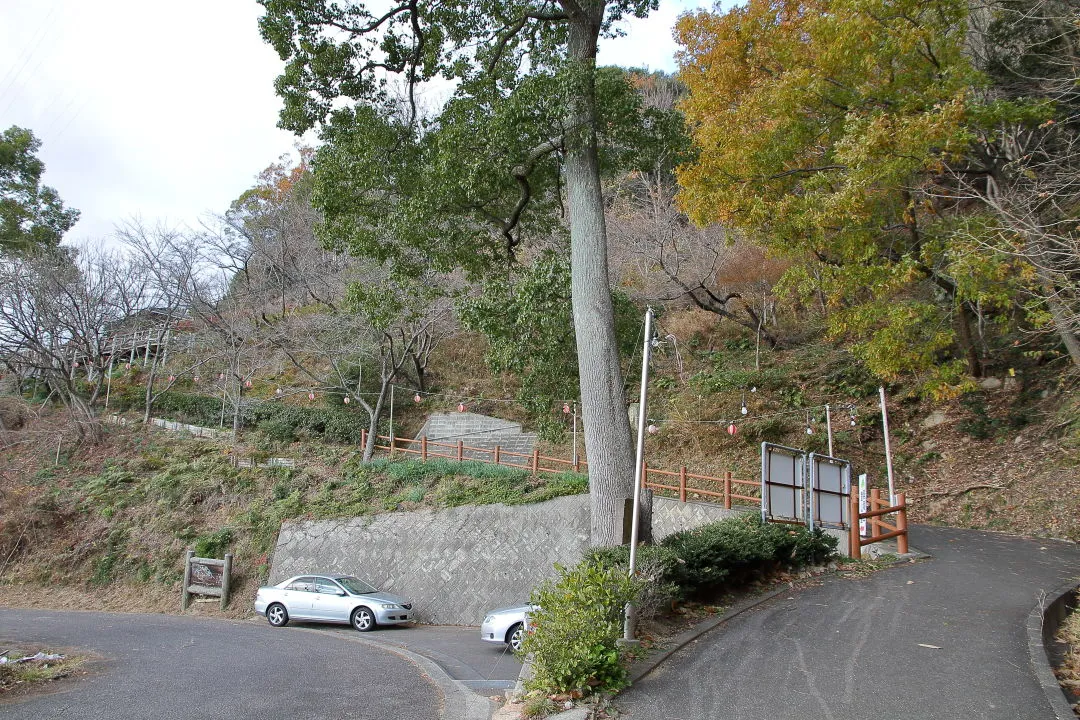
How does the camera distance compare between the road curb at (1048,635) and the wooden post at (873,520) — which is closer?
the road curb at (1048,635)

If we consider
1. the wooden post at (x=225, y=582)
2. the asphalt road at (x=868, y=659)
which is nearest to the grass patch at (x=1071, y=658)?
the asphalt road at (x=868, y=659)

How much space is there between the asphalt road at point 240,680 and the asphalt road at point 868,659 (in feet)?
7.87

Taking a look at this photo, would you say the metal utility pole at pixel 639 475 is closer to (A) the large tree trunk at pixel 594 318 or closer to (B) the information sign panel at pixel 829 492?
(A) the large tree trunk at pixel 594 318

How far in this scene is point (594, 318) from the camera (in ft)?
35.4

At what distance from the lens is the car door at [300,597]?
53.0ft

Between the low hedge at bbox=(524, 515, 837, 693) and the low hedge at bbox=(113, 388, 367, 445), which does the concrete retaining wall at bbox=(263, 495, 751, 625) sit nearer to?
the low hedge at bbox=(524, 515, 837, 693)

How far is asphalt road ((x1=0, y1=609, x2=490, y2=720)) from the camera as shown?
23.6 ft

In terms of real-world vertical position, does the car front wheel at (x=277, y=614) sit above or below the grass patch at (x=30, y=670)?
below

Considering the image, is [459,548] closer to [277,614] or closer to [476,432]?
[277,614]

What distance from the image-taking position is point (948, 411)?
20.1m

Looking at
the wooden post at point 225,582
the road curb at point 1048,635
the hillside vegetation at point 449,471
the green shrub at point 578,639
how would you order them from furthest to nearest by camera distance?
1. the wooden post at point 225,582
2. the hillside vegetation at point 449,471
3. the green shrub at point 578,639
4. the road curb at point 1048,635

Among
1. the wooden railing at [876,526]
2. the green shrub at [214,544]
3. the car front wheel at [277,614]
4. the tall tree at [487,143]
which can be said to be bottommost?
the car front wheel at [277,614]

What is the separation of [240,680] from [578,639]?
16.3 feet

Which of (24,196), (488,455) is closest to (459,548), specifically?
(488,455)
